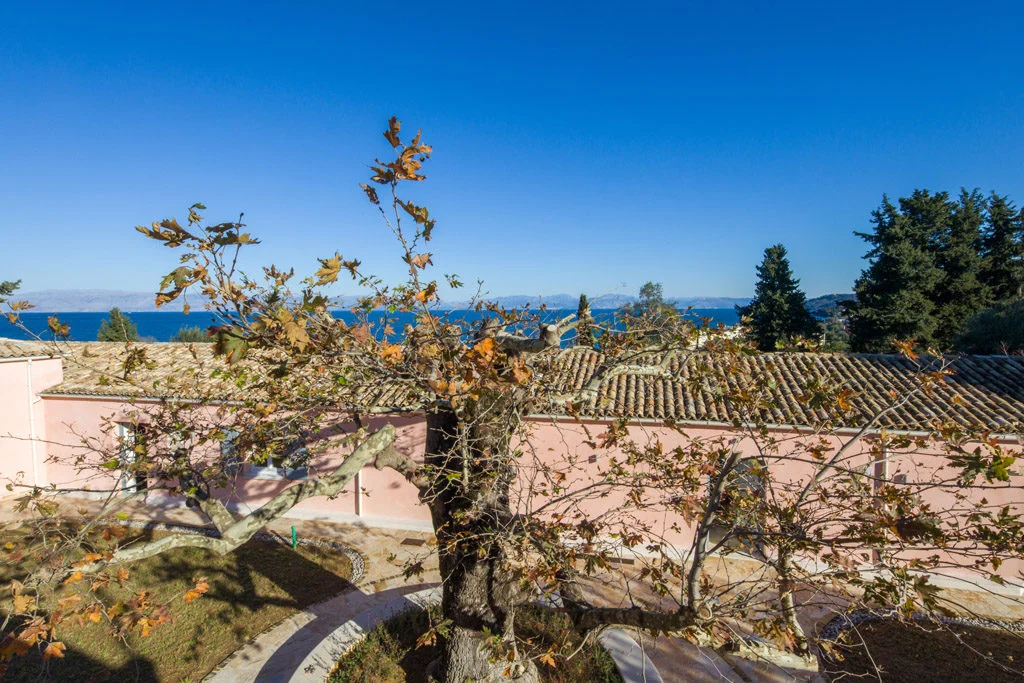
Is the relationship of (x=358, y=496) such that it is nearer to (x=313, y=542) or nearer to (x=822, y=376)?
(x=313, y=542)

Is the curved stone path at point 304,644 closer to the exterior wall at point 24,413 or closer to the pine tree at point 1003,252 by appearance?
the exterior wall at point 24,413

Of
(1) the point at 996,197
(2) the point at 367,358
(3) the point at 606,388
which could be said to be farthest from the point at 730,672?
(1) the point at 996,197

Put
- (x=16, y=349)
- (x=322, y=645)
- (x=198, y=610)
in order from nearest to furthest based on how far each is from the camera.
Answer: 1. (x=322, y=645)
2. (x=198, y=610)
3. (x=16, y=349)

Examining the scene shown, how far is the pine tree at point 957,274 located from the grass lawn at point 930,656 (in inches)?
845

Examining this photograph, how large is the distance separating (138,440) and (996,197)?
37.8 meters

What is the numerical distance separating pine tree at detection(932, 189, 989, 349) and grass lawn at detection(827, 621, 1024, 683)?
2147 centimetres

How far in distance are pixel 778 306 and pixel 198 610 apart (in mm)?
29727

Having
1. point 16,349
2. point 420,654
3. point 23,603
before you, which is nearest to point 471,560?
point 420,654

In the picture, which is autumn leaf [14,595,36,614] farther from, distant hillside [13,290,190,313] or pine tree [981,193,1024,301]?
pine tree [981,193,1024,301]

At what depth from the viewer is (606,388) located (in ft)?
38.7

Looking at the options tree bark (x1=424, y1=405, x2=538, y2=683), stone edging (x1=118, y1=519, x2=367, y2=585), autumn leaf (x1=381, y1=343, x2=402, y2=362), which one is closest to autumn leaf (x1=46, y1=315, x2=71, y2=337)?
autumn leaf (x1=381, y1=343, x2=402, y2=362)

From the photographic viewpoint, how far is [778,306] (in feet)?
96.1

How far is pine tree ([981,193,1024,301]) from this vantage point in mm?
26156

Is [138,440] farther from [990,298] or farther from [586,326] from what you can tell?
[990,298]
